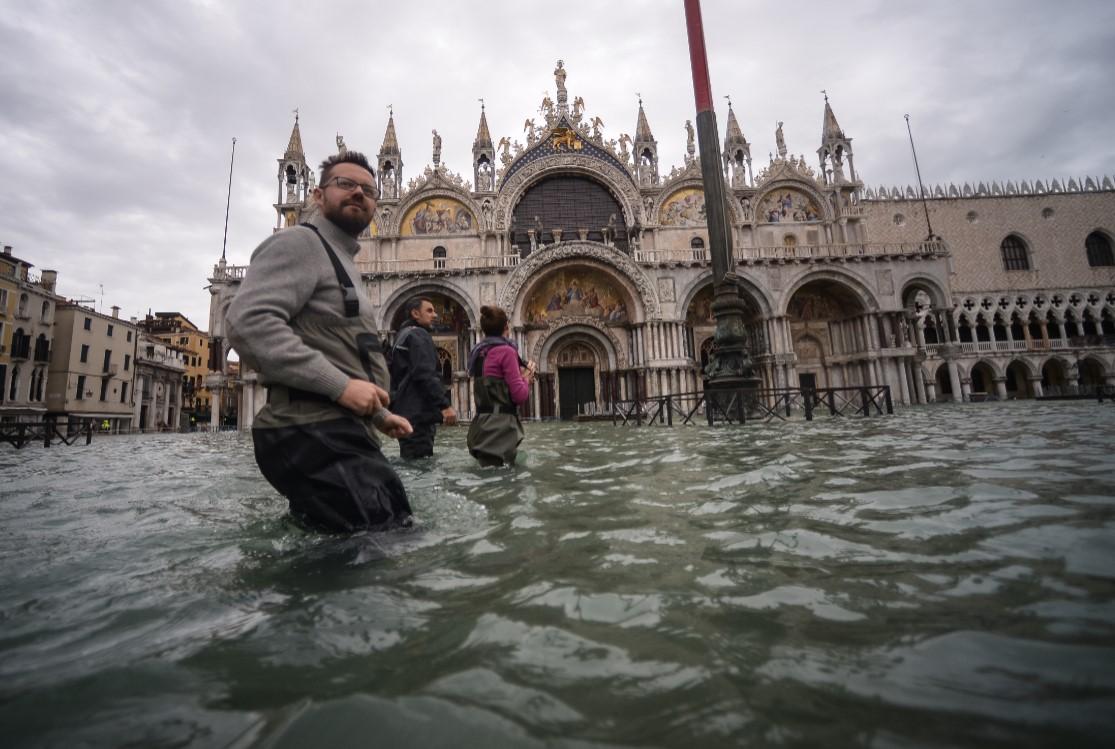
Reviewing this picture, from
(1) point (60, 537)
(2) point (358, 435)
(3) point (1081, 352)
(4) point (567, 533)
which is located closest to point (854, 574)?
(4) point (567, 533)

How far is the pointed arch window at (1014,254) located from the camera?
3055 cm

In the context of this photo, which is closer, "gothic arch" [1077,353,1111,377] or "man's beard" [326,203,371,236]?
"man's beard" [326,203,371,236]

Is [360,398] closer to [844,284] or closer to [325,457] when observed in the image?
[325,457]

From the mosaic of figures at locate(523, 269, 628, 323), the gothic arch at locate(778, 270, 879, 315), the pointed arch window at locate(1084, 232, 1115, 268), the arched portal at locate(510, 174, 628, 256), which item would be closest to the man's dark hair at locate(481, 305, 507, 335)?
the mosaic of figures at locate(523, 269, 628, 323)

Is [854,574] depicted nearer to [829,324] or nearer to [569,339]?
[569,339]

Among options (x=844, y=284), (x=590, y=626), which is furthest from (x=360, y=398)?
(x=844, y=284)

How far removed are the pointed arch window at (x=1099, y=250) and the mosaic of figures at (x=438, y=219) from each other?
126ft

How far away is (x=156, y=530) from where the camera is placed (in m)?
2.44

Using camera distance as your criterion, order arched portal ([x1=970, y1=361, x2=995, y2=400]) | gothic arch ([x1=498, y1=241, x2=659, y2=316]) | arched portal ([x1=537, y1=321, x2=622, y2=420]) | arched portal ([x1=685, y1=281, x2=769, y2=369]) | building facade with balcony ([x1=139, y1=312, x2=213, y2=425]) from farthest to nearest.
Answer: building facade with balcony ([x1=139, y1=312, x2=213, y2=425]) < arched portal ([x1=970, y1=361, x2=995, y2=400]) < arched portal ([x1=685, y1=281, x2=769, y2=369]) < arched portal ([x1=537, y1=321, x2=622, y2=420]) < gothic arch ([x1=498, y1=241, x2=659, y2=316])

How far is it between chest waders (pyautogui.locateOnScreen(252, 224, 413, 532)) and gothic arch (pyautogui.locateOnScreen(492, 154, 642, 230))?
21549 mm

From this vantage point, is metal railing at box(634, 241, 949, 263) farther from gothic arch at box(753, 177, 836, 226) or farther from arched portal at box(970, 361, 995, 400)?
arched portal at box(970, 361, 995, 400)

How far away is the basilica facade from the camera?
20.2 metres

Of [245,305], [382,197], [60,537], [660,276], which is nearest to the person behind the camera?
[245,305]

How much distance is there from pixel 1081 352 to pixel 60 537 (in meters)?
41.9
